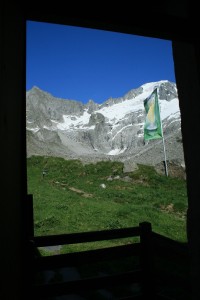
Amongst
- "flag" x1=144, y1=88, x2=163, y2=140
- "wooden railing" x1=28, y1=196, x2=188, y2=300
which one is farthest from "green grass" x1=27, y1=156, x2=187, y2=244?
"wooden railing" x1=28, y1=196, x2=188, y2=300

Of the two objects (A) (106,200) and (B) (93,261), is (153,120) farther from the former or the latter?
(B) (93,261)

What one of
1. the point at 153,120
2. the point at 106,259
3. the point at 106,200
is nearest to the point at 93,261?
the point at 106,259

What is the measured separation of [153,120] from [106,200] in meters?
8.37

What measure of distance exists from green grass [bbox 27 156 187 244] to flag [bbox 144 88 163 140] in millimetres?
3038

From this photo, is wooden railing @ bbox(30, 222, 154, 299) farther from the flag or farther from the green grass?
the flag

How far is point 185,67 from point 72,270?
5.52 metres

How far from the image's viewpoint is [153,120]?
73.2ft

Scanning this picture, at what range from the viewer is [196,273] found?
338 cm

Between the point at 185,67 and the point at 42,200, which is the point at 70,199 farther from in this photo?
the point at 185,67

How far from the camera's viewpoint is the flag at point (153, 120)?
21828mm

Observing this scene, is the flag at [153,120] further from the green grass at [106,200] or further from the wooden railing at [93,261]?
the wooden railing at [93,261]

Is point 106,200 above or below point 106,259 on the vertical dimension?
above

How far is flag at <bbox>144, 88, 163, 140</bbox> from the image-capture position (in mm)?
21828

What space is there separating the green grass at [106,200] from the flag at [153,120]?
9.97ft
